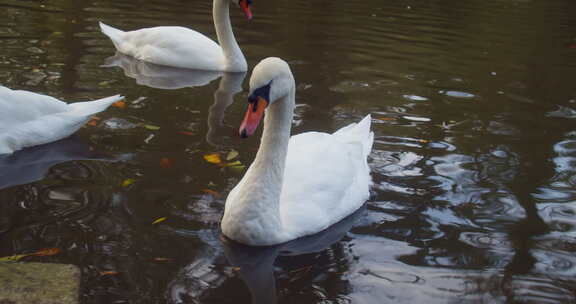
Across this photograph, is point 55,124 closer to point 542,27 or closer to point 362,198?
point 362,198

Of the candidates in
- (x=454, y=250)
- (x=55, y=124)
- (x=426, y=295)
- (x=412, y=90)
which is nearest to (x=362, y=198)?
(x=454, y=250)

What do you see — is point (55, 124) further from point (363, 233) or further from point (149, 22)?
point (149, 22)

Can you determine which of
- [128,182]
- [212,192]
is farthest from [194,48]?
[212,192]

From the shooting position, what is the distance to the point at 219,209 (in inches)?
199

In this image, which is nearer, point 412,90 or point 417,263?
point 417,263

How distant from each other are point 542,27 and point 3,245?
47.2ft

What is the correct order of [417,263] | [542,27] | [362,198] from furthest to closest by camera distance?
[542,27]
[362,198]
[417,263]

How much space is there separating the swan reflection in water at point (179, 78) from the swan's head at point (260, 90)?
3.23m

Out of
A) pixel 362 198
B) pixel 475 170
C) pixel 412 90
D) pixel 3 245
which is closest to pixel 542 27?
pixel 412 90

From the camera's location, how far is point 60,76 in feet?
27.3

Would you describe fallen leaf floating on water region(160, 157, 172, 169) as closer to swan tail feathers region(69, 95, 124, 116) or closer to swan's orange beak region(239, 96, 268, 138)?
swan tail feathers region(69, 95, 124, 116)

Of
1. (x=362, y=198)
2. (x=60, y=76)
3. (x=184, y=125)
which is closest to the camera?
(x=362, y=198)

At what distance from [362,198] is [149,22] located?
839cm

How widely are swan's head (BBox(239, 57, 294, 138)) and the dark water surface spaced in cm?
91
